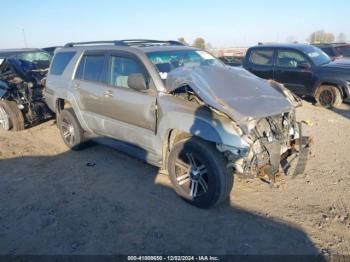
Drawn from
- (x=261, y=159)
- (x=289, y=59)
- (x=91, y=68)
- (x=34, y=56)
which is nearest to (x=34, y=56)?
(x=34, y=56)

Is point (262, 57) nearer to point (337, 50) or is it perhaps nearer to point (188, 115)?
point (337, 50)

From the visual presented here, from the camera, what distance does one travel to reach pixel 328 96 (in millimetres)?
9172

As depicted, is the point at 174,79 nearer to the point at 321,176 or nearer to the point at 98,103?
the point at 98,103

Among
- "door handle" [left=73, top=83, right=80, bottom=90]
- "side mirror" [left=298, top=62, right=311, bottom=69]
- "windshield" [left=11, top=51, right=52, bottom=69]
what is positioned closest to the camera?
"door handle" [left=73, top=83, right=80, bottom=90]

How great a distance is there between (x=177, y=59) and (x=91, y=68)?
154 centimetres

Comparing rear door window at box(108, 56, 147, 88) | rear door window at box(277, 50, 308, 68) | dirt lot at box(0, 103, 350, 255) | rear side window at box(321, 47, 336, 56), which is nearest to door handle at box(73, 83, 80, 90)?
rear door window at box(108, 56, 147, 88)

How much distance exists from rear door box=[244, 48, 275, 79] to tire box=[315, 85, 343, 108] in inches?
60.1

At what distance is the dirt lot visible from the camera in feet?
11.1

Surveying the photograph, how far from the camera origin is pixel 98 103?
17.1 feet

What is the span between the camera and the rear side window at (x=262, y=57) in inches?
399

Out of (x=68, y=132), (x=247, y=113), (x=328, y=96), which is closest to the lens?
(x=247, y=113)

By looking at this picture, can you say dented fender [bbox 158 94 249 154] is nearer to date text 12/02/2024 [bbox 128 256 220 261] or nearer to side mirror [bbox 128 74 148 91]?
side mirror [bbox 128 74 148 91]

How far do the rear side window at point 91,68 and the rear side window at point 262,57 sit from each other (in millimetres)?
6381

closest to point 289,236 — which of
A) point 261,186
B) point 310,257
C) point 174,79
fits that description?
point 310,257
